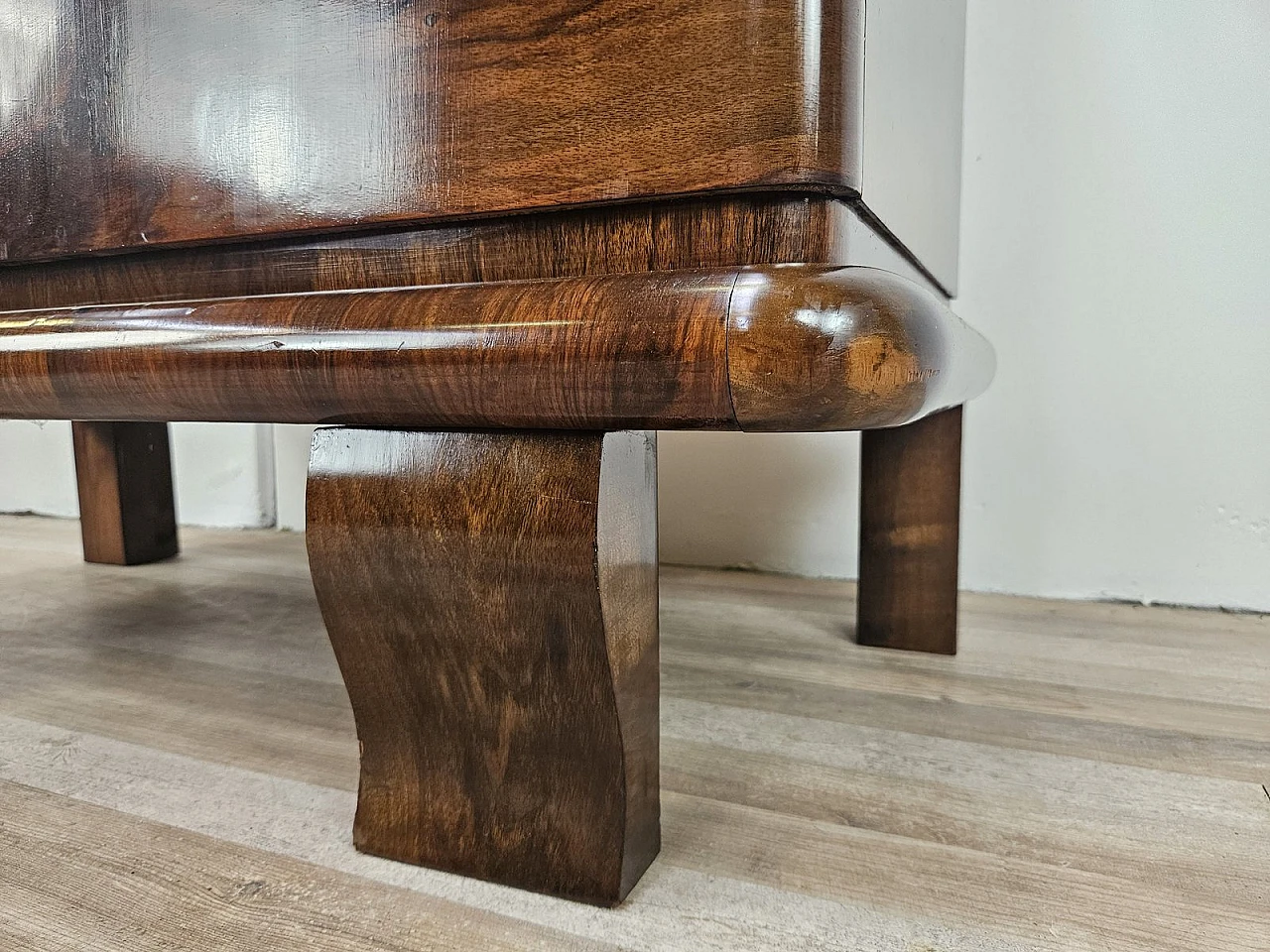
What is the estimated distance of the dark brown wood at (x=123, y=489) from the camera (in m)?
1.20

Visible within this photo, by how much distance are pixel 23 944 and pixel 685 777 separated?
0.35 metres

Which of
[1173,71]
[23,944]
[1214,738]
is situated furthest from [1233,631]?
[23,944]

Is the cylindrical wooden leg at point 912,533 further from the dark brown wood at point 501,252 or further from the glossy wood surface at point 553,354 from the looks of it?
the dark brown wood at point 501,252

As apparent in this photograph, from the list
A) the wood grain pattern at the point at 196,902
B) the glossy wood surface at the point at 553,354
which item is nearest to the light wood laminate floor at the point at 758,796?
the wood grain pattern at the point at 196,902

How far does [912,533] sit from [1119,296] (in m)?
0.43

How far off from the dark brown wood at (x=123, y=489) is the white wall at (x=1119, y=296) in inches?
44.6

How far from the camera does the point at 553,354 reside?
0.33 m

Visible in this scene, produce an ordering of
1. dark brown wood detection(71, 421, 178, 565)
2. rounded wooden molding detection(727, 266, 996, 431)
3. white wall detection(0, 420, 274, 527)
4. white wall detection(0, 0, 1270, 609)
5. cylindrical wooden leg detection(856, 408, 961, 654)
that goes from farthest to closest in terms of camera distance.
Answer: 1. white wall detection(0, 420, 274, 527)
2. dark brown wood detection(71, 421, 178, 565)
3. white wall detection(0, 0, 1270, 609)
4. cylindrical wooden leg detection(856, 408, 961, 654)
5. rounded wooden molding detection(727, 266, 996, 431)

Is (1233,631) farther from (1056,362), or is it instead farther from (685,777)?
(685,777)

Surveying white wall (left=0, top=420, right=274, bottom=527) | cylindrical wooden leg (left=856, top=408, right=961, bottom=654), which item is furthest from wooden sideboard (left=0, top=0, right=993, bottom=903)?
white wall (left=0, top=420, right=274, bottom=527)

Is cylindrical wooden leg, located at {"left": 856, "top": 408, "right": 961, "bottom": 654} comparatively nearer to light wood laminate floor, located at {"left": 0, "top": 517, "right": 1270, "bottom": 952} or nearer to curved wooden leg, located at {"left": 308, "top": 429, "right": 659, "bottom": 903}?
light wood laminate floor, located at {"left": 0, "top": 517, "right": 1270, "bottom": 952}

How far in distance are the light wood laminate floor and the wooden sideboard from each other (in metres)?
0.05

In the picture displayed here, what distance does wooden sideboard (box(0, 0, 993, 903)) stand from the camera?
12.6 inches

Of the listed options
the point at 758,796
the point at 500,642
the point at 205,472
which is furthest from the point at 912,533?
the point at 205,472
